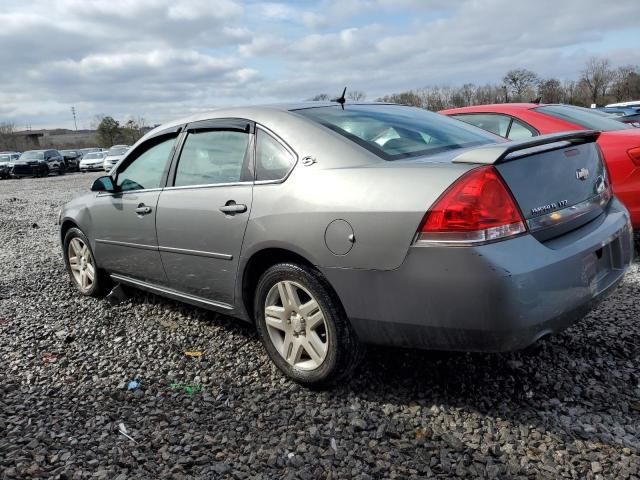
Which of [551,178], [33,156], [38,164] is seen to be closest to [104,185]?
[551,178]

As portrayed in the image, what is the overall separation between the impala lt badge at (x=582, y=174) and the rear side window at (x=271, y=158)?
4.72ft

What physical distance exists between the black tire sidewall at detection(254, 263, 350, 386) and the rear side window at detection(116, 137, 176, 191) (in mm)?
1376

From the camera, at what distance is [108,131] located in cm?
6372

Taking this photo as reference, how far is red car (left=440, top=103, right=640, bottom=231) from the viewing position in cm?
467

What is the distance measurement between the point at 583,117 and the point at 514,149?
3849 mm

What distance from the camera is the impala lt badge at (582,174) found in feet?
9.09

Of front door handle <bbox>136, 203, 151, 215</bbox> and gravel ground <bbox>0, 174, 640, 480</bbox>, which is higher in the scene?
front door handle <bbox>136, 203, 151, 215</bbox>

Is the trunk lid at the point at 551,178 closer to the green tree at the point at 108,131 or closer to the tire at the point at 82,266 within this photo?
the tire at the point at 82,266

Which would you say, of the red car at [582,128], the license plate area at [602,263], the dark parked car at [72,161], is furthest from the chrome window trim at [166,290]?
the dark parked car at [72,161]

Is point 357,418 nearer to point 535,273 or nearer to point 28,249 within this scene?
point 535,273

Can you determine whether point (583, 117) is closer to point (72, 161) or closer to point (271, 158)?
point (271, 158)

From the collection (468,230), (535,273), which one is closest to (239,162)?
(468,230)

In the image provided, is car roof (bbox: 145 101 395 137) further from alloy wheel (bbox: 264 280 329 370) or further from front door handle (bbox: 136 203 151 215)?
alloy wheel (bbox: 264 280 329 370)

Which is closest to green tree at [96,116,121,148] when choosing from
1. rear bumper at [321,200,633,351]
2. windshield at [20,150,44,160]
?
windshield at [20,150,44,160]
